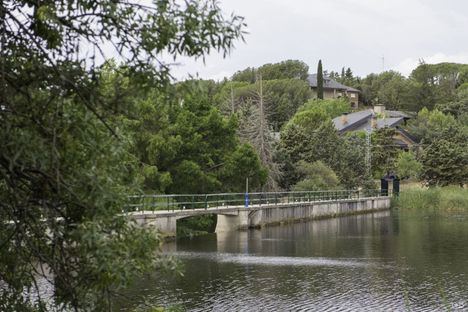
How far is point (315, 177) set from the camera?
55.3 metres

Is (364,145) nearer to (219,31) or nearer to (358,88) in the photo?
(219,31)

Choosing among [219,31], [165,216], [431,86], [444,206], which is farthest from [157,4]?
[431,86]

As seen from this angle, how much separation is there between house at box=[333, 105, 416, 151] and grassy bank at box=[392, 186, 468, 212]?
57.5 ft

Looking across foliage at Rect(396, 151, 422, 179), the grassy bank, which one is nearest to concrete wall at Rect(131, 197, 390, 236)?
the grassy bank

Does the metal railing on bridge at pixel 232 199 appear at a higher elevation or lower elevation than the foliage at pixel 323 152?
lower

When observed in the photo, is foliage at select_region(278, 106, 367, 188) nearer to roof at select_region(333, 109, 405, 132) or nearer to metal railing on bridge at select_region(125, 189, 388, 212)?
metal railing on bridge at select_region(125, 189, 388, 212)

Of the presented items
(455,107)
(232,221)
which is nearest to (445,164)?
(232,221)

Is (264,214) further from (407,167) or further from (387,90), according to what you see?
(387,90)

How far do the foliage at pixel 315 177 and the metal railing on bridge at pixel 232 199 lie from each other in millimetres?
792

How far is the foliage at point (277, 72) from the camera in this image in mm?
126750

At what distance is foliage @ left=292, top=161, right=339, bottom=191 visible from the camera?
177 feet

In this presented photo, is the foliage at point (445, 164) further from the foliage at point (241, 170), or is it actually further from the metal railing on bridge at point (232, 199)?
the foliage at point (241, 170)

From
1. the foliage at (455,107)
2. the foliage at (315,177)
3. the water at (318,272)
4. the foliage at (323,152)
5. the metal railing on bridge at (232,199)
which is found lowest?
the water at (318,272)

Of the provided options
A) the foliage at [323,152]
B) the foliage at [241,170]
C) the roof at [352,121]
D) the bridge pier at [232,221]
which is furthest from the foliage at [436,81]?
the bridge pier at [232,221]
